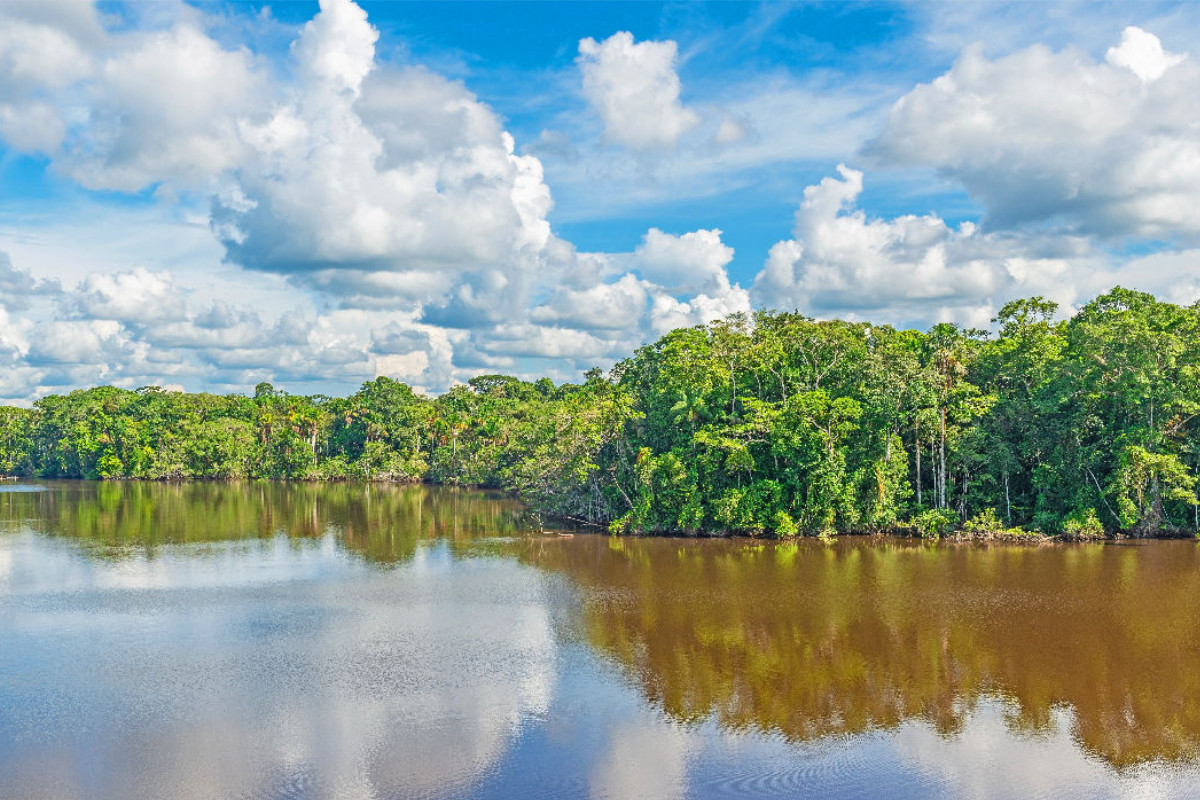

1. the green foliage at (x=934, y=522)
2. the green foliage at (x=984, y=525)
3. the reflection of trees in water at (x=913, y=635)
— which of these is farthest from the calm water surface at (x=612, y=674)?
the green foliage at (x=984, y=525)

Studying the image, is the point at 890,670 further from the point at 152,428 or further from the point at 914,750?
the point at 152,428

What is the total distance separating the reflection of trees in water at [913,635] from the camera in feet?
64.4

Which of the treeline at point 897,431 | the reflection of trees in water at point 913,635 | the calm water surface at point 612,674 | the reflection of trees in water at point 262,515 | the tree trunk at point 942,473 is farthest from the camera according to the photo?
the reflection of trees in water at point 262,515

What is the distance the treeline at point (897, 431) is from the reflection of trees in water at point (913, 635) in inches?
140

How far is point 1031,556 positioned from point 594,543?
68.6ft

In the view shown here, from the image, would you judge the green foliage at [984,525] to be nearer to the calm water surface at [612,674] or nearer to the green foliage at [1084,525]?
the calm water surface at [612,674]

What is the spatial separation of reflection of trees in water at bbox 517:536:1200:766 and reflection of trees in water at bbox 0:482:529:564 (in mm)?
14646

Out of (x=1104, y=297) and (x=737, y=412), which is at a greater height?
(x=1104, y=297)

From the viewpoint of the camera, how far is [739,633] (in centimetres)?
2636

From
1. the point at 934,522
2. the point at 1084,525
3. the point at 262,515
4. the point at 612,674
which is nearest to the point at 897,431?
the point at 934,522

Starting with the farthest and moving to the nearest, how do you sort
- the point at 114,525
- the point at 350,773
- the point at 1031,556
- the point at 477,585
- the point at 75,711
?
the point at 114,525 < the point at 1031,556 < the point at 477,585 < the point at 75,711 < the point at 350,773

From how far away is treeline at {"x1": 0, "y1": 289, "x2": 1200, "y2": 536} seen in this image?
39594 millimetres

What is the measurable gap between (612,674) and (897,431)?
26230mm

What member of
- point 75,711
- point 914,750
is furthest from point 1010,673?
point 75,711
